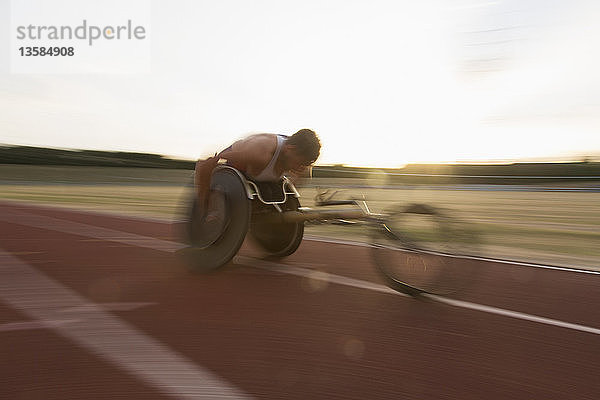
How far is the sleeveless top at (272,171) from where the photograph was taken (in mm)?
5180

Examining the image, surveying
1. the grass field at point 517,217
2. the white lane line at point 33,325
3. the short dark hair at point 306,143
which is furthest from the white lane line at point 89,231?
→ the white lane line at point 33,325

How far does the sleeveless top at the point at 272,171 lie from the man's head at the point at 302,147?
0.07 m

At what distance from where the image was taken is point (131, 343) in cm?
326

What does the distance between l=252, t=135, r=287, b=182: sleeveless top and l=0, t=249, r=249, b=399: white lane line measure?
1950 mm

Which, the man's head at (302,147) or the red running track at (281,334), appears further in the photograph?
the man's head at (302,147)

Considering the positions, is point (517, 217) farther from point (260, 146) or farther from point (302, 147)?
point (260, 146)

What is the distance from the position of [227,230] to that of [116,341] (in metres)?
1.83

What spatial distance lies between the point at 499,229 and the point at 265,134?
7158mm

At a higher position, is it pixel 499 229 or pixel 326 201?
pixel 326 201

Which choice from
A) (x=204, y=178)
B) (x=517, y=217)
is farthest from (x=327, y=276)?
(x=517, y=217)

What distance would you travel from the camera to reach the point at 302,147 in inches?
197

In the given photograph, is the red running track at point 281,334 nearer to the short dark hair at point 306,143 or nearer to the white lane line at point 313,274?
the white lane line at point 313,274

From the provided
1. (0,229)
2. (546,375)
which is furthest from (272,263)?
(0,229)

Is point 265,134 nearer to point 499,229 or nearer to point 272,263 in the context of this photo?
point 272,263
